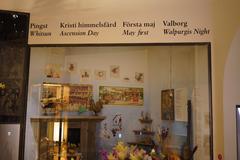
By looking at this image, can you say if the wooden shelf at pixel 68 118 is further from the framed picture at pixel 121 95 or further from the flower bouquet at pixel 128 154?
the flower bouquet at pixel 128 154

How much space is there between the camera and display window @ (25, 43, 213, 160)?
2.73 m

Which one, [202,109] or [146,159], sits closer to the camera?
[146,159]

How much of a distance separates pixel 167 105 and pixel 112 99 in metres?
0.51

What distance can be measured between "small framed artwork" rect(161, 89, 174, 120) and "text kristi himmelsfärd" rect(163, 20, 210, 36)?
540 millimetres

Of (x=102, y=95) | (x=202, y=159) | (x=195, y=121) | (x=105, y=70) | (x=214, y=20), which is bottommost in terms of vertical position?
(x=202, y=159)

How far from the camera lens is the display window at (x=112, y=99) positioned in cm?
273

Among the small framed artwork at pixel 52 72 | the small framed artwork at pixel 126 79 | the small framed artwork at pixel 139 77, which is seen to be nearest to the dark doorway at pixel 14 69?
the small framed artwork at pixel 52 72

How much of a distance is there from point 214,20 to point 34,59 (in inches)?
64.0

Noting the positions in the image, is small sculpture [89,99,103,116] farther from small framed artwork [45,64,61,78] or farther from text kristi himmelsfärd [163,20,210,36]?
text kristi himmelsfärd [163,20,210,36]

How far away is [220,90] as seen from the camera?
258 cm

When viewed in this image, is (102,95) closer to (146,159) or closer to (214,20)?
(146,159)

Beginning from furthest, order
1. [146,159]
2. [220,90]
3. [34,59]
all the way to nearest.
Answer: [34,59] < [220,90] < [146,159]

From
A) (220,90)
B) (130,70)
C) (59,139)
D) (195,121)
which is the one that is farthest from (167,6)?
(59,139)

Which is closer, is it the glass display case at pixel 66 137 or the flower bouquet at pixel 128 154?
the flower bouquet at pixel 128 154
